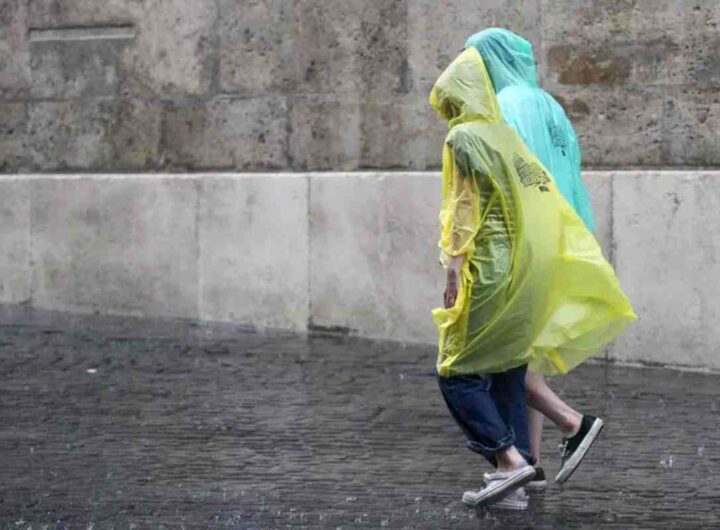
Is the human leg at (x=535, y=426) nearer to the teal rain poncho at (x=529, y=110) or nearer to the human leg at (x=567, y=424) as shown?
the human leg at (x=567, y=424)

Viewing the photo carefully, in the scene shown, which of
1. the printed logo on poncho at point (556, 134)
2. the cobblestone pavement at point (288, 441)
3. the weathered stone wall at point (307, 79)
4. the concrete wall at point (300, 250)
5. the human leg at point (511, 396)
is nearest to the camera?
the cobblestone pavement at point (288, 441)

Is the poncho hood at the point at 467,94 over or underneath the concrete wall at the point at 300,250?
over

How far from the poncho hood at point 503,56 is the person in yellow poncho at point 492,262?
0.57 feet

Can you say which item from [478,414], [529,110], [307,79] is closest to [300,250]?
[307,79]

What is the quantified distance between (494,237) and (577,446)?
89cm

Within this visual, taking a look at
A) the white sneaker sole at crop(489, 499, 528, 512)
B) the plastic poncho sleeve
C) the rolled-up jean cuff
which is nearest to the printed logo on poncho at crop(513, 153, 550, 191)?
the plastic poncho sleeve

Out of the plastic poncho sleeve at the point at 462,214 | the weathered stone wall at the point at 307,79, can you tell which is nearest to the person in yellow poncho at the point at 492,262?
the plastic poncho sleeve at the point at 462,214

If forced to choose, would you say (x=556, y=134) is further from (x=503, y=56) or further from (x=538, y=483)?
(x=538, y=483)

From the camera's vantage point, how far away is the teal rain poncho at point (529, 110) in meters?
6.46

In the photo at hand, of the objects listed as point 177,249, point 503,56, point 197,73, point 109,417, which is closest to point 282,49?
point 197,73

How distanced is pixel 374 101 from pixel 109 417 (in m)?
3.49

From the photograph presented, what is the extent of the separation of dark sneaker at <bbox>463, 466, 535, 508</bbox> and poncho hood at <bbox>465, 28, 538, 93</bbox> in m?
1.43

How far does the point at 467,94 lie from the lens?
6152mm

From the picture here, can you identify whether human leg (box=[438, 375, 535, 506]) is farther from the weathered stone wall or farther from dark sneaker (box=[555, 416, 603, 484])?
the weathered stone wall
